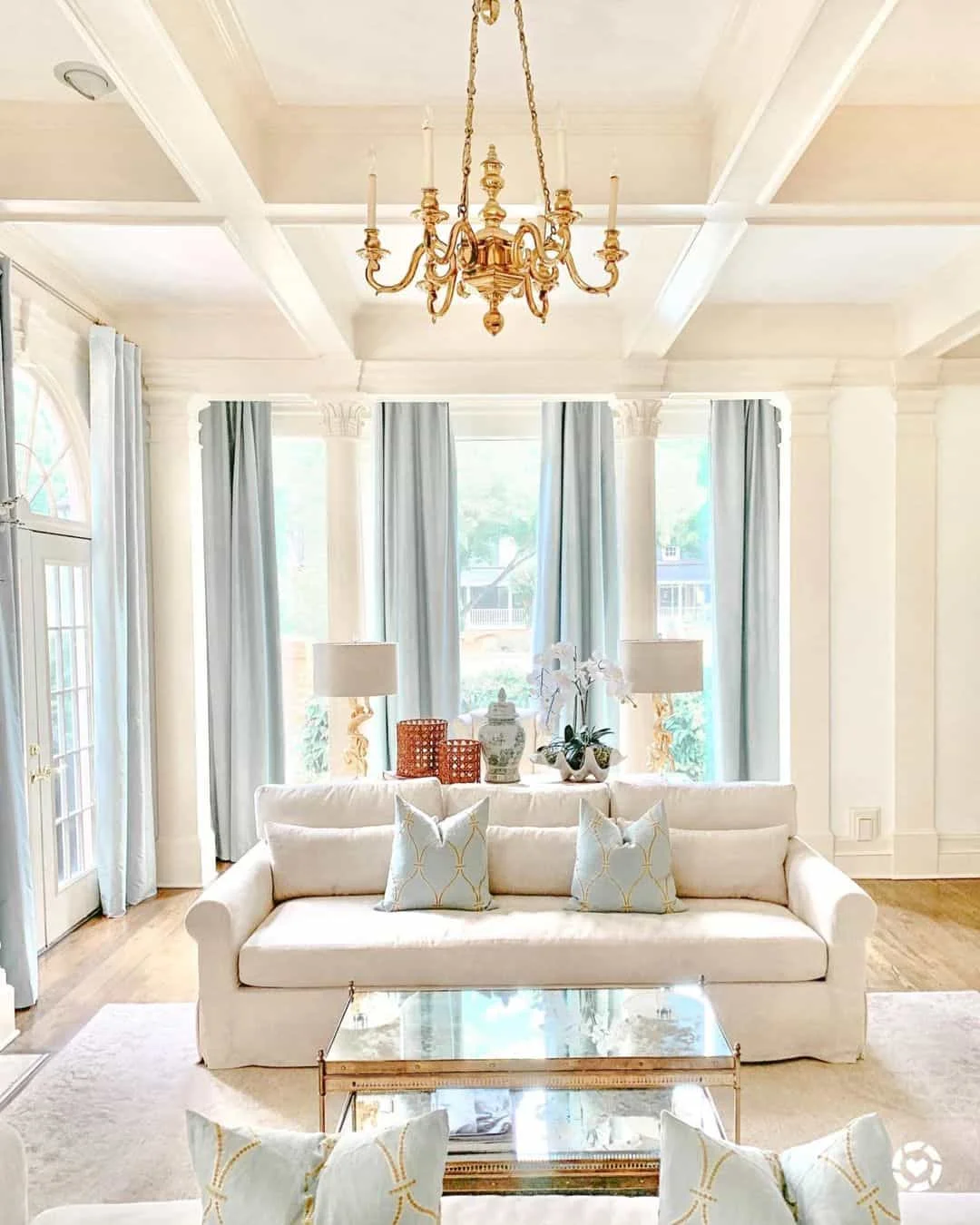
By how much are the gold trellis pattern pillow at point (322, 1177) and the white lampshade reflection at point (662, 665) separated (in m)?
3.04

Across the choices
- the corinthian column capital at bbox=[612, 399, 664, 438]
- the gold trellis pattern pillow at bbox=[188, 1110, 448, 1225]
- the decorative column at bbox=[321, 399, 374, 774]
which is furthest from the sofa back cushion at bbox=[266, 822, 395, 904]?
the corinthian column capital at bbox=[612, 399, 664, 438]

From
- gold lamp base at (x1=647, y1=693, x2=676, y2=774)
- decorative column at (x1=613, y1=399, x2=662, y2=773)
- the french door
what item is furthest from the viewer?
decorative column at (x1=613, y1=399, x2=662, y2=773)

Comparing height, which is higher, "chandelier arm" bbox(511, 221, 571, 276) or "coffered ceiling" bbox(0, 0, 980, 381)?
"coffered ceiling" bbox(0, 0, 980, 381)

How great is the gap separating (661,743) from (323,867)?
2030mm

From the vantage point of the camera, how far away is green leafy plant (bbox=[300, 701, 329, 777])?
21.7 ft

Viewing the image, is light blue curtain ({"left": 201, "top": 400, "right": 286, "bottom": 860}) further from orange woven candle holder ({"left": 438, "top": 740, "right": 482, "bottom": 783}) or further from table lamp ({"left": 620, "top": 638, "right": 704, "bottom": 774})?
table lamp ({"left": 620, "top": 638, "right": 704, "bottom": 774})

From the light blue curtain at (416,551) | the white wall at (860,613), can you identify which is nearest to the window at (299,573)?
the light blue curtain at (416,551)

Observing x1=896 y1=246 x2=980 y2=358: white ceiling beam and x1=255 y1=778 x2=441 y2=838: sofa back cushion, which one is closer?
x1=255 y1=778 x2=441 y2=838: sofa back cushion

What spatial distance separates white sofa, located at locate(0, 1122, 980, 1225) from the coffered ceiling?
222 cm

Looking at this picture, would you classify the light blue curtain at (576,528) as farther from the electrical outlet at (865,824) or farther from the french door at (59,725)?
the french door at (59,725)

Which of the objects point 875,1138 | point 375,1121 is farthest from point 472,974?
point 875,1138

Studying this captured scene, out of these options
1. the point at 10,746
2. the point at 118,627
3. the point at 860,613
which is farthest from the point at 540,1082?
the point at 860,613

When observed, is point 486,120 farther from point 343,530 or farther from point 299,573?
point 299,573

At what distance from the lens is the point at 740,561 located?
654cm
